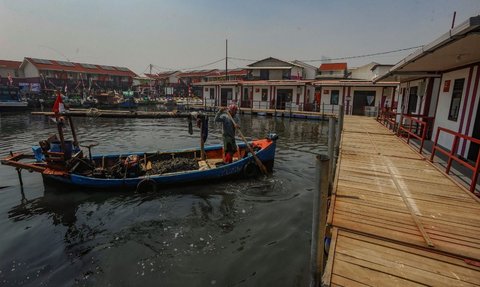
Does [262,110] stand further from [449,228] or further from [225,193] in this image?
[449,228]

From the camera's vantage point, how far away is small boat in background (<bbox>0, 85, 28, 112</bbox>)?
111 feet

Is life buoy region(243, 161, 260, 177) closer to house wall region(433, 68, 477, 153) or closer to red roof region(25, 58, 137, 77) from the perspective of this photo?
house wall region(433, 68, 477, 153)

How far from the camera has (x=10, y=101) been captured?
34531 mm

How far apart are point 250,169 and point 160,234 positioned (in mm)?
4509

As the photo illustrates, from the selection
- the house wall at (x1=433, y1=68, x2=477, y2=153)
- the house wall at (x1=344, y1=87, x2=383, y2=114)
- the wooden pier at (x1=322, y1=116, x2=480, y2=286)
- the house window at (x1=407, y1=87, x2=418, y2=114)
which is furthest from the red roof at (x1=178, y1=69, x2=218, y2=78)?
the wooden pier at (x1=322, y1=116, x2=480, y2=286)

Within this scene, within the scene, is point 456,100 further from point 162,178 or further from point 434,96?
point 162,178

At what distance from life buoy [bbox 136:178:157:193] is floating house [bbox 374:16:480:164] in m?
8.34

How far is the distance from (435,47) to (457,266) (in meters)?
4.72

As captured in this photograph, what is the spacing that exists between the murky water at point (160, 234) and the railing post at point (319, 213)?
1972mm

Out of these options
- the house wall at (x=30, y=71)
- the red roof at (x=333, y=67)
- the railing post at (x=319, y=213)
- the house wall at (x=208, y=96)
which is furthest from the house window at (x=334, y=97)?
the house wall at (x=30, y=71)

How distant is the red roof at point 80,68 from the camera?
5134 centimetres

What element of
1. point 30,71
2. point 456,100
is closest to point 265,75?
point 456,100

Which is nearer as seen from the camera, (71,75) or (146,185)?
(146,185)

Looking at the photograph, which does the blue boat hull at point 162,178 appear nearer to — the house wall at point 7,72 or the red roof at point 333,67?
the red roof at point 333,67
